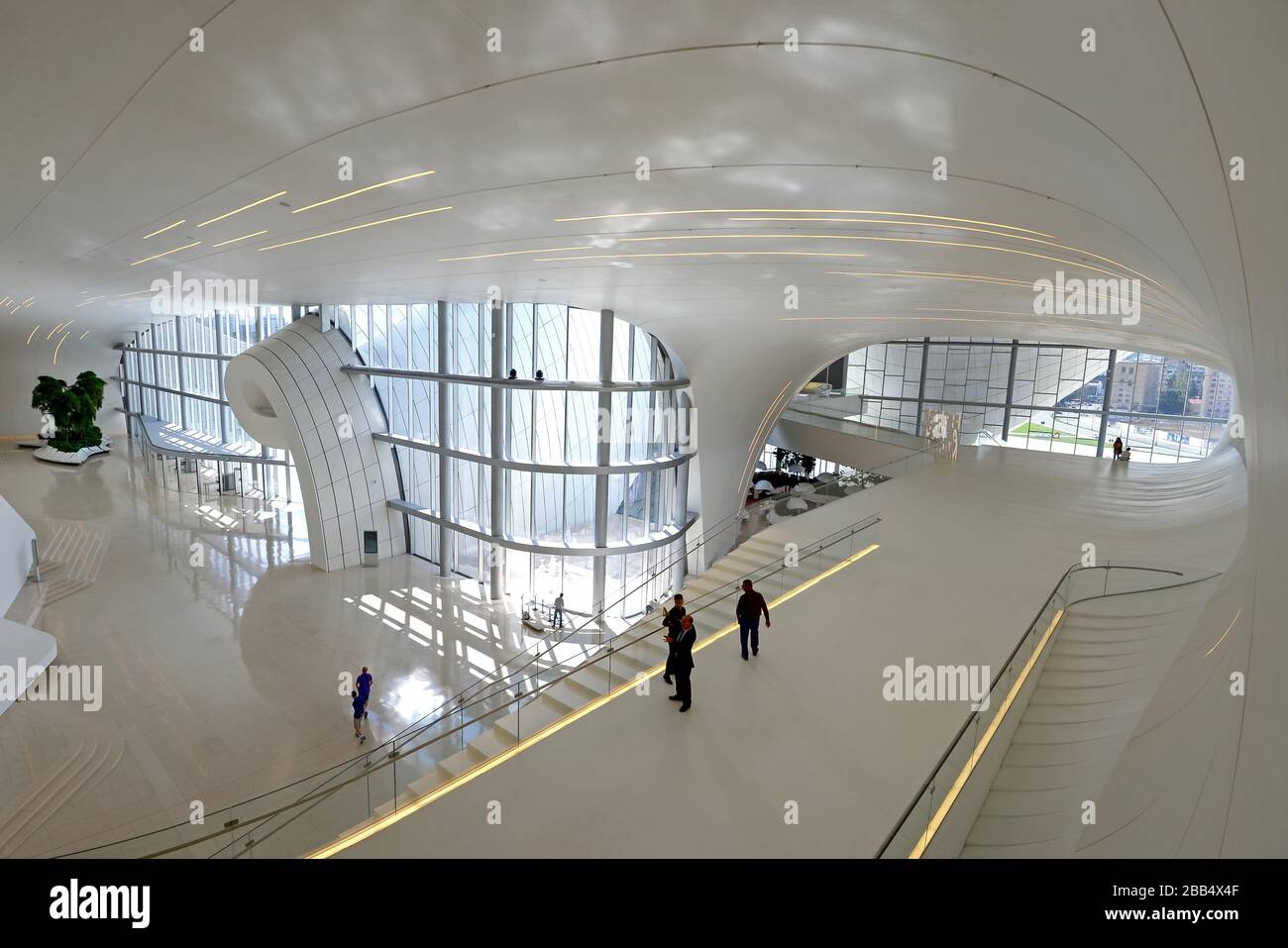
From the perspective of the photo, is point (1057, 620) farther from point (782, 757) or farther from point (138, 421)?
point (138, 421)

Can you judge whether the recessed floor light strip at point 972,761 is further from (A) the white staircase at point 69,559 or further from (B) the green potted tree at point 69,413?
(B) the green potted tree at point 69,413

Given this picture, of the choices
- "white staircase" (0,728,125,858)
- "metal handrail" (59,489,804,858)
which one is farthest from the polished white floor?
"white staircase" (0,728,125,858)

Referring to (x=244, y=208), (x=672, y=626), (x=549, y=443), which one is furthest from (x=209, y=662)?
(x=672, y=626)

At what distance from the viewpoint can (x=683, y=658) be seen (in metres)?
7.46

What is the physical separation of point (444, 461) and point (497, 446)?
8.80ft

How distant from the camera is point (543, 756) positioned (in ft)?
23.1

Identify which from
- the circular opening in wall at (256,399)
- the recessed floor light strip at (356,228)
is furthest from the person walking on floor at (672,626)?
the circular opening in wall at (256,399)

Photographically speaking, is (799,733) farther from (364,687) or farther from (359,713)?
(359,713)

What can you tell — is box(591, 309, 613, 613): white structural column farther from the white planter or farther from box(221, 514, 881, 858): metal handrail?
the white planter

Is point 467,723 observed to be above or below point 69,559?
above

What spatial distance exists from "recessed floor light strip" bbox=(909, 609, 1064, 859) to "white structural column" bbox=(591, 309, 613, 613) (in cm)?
1345

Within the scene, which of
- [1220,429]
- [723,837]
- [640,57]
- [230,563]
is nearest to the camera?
[640,57]

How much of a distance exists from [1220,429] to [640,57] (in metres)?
35.3

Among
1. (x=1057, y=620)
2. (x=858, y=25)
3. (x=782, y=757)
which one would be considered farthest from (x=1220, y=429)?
(x=858, y=25)
